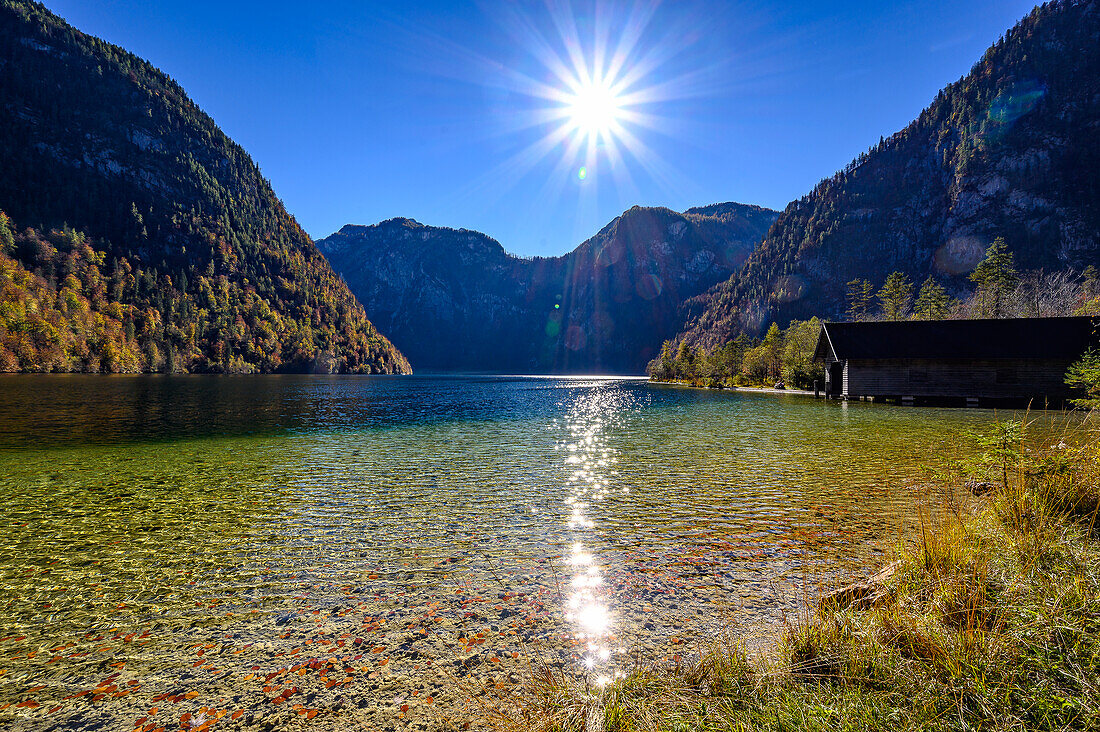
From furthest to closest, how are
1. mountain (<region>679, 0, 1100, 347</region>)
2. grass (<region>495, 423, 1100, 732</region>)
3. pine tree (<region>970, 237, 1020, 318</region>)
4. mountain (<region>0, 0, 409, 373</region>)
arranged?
mountain (<region>679, 0, 1100, 347</region>), mountain (<region>0, 0, 409, 373</region>), pine tree (<region>970, 237, 1020, 318</region>), grass (<region>495, 423, 1100, 732</region>)

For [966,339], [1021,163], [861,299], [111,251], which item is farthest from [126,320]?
[1021,163]

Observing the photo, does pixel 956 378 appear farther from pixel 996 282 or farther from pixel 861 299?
pixel 861 299

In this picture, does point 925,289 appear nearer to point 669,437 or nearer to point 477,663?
point 669,437

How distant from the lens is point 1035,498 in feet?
22.7

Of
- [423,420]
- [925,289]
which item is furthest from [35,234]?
[925,289]

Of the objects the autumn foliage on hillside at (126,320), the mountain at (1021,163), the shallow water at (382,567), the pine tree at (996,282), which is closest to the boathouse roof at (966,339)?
the shallow water at (382,567)

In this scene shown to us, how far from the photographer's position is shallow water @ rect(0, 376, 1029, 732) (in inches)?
201

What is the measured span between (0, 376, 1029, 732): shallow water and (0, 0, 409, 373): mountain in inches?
4991

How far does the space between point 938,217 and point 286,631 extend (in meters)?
250

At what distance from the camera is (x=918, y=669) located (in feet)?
12.8

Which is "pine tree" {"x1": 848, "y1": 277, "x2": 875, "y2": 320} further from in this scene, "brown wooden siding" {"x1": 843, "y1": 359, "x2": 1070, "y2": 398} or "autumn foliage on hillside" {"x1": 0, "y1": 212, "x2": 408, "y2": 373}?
"autumn foliage on hillside" {"x1": 0, "y1": 212, "x2": 408, "y2": 373}

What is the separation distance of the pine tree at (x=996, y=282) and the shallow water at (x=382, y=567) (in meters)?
91.1

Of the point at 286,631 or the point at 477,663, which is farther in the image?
the point at 286,631

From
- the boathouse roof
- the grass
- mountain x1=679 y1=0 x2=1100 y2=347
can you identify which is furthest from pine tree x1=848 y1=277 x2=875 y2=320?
the grass
